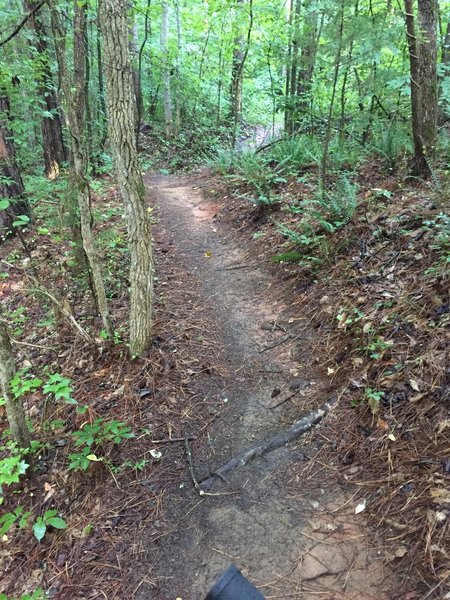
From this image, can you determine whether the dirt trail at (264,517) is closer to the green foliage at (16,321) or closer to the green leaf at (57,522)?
the green leaf at (57,522)

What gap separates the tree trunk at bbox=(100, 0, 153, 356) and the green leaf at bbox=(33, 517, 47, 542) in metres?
1.92

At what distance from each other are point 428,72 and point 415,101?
408mm

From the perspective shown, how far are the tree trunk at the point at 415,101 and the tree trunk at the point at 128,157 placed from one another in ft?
14.0

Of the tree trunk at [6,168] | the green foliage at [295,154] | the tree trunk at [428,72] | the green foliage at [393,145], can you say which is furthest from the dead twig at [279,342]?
the tree trunk at [6,168]

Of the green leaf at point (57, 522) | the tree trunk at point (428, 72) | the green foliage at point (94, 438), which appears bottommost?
the green leaf at point (57, 522)

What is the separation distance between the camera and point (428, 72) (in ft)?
19.6

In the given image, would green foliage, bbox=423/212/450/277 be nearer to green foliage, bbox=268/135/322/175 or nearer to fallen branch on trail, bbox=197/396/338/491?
fallen branch on trail, bbox=197/396/338/491

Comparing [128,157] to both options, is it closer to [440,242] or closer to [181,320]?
[181,320]

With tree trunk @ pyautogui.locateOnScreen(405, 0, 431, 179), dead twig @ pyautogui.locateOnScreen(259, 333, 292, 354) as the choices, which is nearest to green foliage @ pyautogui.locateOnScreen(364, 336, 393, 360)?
dead twig @ pyautogui.locateOnScreen(259, 333, 292, 354)

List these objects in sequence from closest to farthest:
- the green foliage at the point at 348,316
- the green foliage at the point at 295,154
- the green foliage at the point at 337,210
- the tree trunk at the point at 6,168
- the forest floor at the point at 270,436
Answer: the forest floor at the point at 270,436
the green foliage at the point at 348,316
the green foliage at the point at 337,210
the tree trunk at the point at 6,168
the green foliage at the point at 295,154

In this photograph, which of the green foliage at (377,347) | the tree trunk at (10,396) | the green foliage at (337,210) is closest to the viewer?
the tree trunk at (10,396)

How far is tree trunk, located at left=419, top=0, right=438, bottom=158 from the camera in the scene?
573 centimetres

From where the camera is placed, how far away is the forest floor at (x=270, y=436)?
9.00ft

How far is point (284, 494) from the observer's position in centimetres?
318
